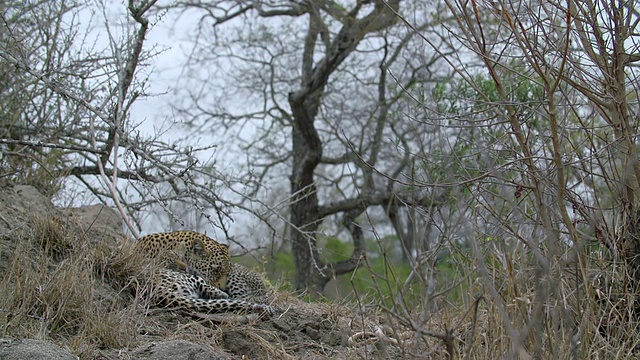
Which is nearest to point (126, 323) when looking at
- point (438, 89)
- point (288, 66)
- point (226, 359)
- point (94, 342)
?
point (94, 342)

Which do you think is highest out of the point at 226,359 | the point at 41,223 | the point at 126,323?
the point at 41,223

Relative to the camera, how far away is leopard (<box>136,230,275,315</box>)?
19.4 ft

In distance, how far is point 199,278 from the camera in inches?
259

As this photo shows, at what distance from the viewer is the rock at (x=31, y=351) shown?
4.43 metres

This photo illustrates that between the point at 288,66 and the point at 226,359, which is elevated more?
the point at 288,66

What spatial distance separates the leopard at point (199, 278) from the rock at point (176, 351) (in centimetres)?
88

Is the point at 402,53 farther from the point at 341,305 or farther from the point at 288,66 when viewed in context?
the point at 341,305

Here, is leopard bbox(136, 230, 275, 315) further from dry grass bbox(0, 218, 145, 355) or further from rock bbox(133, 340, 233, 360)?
A: rock bbox(133, 340, 233, 360)

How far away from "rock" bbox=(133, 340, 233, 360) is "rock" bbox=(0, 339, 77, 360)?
46 centimetres

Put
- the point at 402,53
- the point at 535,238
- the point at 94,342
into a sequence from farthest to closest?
the point at 402,53 → the point at 94,342 → the point at 535,238

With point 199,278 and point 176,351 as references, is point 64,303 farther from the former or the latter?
point 199,278

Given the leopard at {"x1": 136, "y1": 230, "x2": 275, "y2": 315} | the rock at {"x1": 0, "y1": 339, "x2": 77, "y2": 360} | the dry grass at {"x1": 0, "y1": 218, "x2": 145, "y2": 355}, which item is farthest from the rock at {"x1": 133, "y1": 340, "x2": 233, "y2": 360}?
the leopard at {"x1": 136, "y1": 230, "x2": 275, "y2": 315}

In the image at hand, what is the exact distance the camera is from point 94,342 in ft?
16.3

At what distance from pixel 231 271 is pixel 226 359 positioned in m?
2.17
